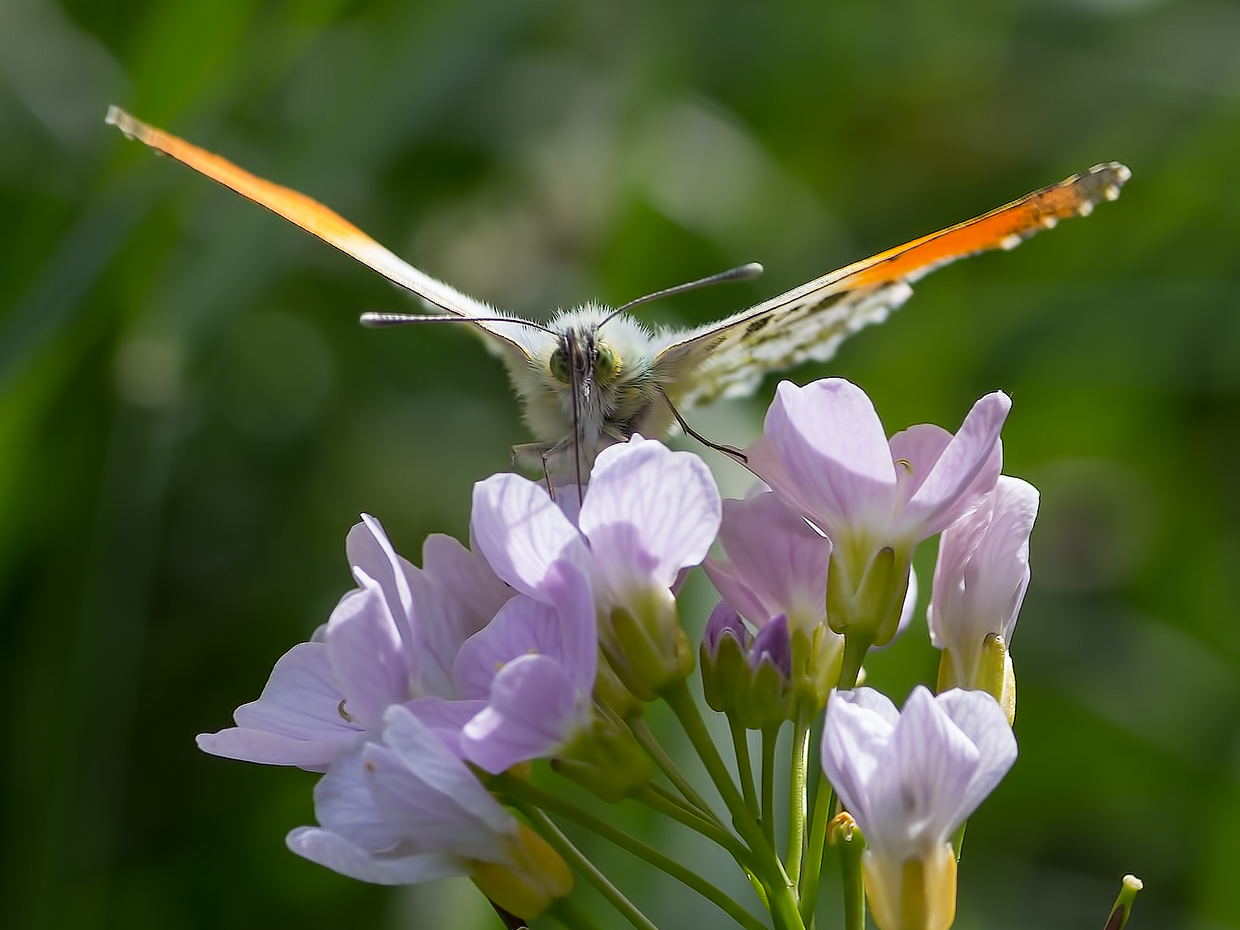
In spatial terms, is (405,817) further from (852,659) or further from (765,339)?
(765,339)

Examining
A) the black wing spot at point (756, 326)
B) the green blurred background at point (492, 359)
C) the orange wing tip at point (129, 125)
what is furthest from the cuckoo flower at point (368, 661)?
the green blurred background at point (492, 359)

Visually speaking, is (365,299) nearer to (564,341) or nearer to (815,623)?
(564,341)

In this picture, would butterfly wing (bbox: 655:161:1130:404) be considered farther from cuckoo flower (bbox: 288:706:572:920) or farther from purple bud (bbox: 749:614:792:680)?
cuckoo flower (bbox: 288:706:572:920)

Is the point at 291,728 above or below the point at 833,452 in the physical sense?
below

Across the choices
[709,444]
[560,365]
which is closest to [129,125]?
[560,365]

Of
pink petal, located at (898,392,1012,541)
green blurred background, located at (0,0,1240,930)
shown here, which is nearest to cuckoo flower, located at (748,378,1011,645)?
pink petal, located at (898,392,1012,541)

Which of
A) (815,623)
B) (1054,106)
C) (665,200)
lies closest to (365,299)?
(665,200)
